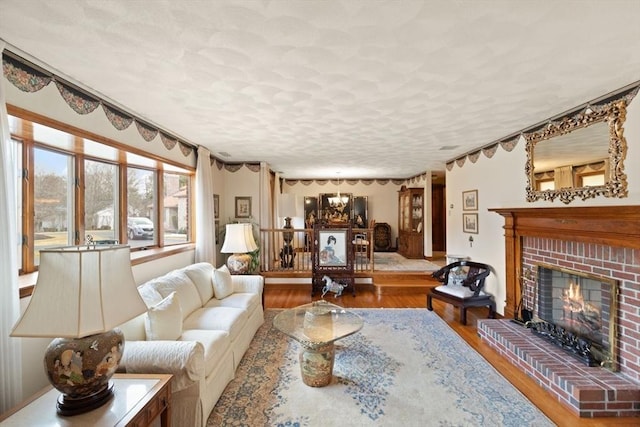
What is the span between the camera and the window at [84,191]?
2287mm

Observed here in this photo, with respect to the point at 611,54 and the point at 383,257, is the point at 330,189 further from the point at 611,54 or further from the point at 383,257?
the point at 611,54

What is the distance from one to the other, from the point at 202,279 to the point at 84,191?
151 cm

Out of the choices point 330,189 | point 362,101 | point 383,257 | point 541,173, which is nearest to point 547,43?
point 362,101

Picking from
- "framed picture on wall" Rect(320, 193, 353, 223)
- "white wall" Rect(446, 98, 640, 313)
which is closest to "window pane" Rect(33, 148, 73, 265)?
"white wall" Rect(446, 98, 640, 313)

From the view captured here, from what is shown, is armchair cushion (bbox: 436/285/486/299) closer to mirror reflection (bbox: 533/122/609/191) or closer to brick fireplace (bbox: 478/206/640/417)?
brick fireplace (bbox: 478/206/640/417)

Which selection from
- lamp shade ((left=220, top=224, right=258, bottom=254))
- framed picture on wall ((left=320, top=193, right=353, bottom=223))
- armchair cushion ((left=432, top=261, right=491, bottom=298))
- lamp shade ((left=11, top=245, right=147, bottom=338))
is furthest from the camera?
framed picture on wall ((left=320, top=193, right=353, bottom=223))

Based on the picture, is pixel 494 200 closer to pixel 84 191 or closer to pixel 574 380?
pixel 574 380

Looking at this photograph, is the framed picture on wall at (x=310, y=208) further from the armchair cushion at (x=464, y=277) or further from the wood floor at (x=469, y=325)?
the armchair cushion at (x=464, y=277)

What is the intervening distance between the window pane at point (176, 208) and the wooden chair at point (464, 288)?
4.07 m

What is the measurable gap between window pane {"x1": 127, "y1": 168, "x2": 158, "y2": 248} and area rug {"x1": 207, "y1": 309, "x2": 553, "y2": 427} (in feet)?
6.99

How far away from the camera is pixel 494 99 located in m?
2.63

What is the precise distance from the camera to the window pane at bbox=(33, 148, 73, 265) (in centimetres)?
241

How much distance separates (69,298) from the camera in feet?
4.24

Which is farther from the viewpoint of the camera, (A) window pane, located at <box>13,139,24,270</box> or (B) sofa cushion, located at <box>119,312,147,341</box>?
(A) window pane, located at <box>13,139,24,270</box>
